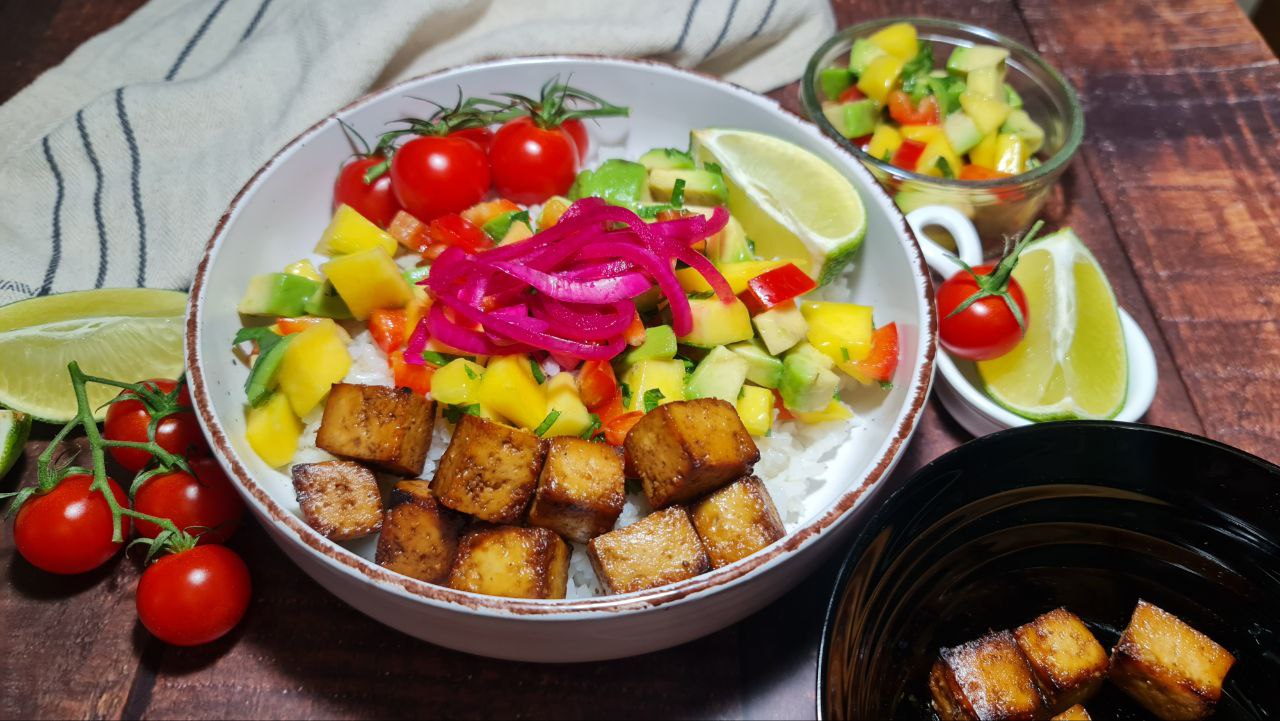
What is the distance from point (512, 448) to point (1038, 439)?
2.67ft

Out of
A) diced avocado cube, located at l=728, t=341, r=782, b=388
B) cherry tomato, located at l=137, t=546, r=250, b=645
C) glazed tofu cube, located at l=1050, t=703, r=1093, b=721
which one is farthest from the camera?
diced avocado cube, located at l=728, t=341, r=782, b=388

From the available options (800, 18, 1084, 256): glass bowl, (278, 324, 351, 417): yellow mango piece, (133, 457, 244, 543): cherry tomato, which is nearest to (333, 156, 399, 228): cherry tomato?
(278, 324, 351, 417): yellow mango piece

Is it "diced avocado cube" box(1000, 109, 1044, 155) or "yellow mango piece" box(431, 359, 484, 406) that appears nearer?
"yellow mango piece" box(431, 359, 484, 406)

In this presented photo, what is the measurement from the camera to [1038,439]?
1.29 metres

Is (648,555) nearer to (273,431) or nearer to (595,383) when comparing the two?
(595,383)

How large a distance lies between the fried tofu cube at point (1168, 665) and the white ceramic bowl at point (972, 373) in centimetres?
47

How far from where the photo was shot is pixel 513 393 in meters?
1.52

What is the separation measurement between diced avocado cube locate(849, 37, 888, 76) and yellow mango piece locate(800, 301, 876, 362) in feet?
3.29

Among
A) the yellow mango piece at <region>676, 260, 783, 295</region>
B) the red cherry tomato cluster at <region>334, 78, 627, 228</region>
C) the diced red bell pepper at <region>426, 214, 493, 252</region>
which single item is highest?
the red cherry tomato cluster at <region>334, 78, 627, 228</region>

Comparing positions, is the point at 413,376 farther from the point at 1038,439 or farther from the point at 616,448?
the point at 1038,439

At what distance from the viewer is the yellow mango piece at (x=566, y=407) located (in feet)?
5.09

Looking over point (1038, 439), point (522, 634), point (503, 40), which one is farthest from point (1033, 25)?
point (522, 634)

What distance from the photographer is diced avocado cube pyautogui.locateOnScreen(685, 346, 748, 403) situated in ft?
5.26

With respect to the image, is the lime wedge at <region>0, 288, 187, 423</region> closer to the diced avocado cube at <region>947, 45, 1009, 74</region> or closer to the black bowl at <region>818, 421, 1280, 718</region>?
the black bowl at <region>818, 421, 1280, 718</region>
